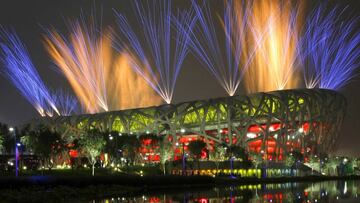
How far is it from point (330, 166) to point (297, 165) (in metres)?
11.9

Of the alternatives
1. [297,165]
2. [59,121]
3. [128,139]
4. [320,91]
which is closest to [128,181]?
[128,139]

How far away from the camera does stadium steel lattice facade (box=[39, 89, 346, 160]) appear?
115m

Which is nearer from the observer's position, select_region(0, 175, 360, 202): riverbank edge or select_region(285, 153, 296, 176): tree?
select_region(0, 175, 360, 202): riverbank edge

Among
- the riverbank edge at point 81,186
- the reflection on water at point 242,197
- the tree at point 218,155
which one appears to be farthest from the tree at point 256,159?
the reflection on water at point 242,197

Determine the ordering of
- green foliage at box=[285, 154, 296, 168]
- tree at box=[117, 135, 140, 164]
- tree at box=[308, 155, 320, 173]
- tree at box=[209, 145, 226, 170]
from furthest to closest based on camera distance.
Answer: tree at box=[308, 155, 320, 173]
green foliage at box=[285, 154, 296, 168]
tree at box=[209, 145, 226, 170]
tree at box=[117, 135, 140, 164]

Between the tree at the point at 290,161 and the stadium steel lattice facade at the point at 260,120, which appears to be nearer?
the tree at the point at 290,161

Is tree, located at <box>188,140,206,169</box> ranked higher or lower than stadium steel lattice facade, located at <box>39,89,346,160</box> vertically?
lower

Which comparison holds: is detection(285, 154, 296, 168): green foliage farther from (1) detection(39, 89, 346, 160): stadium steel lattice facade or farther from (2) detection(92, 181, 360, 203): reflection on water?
(2) detection(92, 181, 360, 203): reflection on water

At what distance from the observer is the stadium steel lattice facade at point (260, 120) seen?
114875 mm

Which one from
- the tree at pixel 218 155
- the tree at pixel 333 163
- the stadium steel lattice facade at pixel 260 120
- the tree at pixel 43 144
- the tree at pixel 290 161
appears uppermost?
the stadium steel lattice facade at pixel 260 120

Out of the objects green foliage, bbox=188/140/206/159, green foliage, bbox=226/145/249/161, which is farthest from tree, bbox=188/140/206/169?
green foliage, bbox=226/145/249/161

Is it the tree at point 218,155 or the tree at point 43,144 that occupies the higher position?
the tree at point 43,144

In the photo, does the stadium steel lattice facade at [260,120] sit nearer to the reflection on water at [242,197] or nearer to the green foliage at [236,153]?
the green foliage at [236,153]

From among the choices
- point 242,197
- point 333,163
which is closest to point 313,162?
point 333,163
